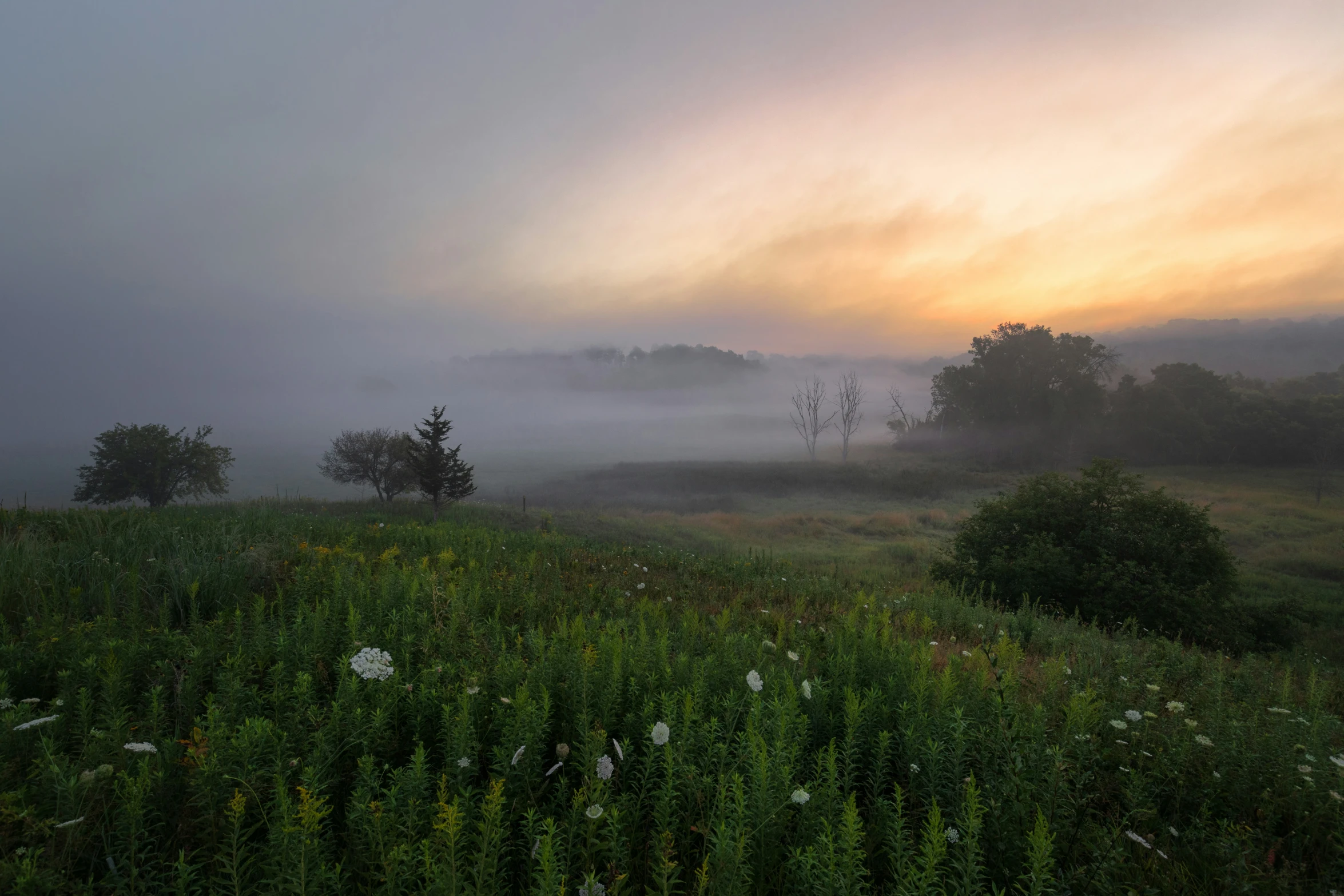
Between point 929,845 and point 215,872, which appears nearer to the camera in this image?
point 929,845

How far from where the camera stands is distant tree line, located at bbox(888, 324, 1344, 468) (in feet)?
144

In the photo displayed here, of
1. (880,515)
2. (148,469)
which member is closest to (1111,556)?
(880,515)

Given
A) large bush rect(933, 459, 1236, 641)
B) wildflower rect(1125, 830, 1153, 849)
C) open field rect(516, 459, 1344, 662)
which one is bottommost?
open field rect(516, 459, 1344, 662)

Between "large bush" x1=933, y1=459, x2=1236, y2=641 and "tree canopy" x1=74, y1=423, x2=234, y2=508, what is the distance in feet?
188

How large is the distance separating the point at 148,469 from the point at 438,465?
2982cm

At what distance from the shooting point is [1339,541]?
27.7 m

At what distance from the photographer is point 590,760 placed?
252cm

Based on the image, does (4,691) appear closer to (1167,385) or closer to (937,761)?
(937,761)

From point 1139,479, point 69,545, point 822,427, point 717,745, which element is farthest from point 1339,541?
point 822,427

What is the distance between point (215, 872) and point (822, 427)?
346ft

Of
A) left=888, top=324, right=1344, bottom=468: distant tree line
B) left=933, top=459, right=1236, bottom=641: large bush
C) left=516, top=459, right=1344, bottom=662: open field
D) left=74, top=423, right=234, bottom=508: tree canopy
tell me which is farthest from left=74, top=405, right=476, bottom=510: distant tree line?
left=888, top=324, right=1344, bottom=468: distant tree line

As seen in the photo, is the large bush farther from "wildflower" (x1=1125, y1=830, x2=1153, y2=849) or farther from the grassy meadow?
"wildflower" (x1=1125, y1=830, x2=1153, y2=849)

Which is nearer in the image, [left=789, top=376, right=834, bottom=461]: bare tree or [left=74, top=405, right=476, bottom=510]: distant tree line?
[left=74, top=405, right=476, bottom=510]: distant tree line

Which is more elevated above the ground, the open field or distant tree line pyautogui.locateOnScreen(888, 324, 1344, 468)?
distant tree line pyautogui.locateOnScreen(888, 324, 1344, 468)
